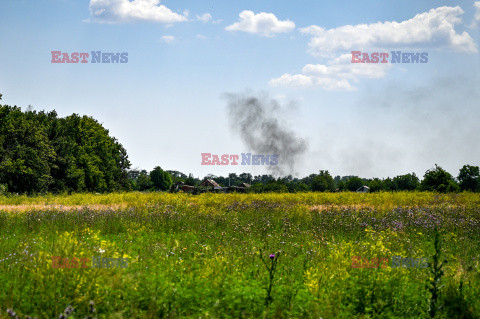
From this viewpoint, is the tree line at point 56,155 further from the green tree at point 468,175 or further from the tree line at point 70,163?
the green tree at point 468,175

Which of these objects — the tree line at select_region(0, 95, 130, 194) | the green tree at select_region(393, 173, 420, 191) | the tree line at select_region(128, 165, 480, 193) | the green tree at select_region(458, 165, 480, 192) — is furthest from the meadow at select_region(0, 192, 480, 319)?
the green tree at select_region(393, 173, 420, 191)

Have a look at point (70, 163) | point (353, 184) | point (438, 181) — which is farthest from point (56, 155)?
point (353, 184)

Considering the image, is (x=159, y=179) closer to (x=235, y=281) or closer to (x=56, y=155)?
(x=56, y=155)

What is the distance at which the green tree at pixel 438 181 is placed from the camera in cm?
2897

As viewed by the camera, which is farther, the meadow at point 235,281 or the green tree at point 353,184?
the green tree at point 353,184

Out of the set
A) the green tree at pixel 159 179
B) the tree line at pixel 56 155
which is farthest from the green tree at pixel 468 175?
the green tree at pixel 159 179

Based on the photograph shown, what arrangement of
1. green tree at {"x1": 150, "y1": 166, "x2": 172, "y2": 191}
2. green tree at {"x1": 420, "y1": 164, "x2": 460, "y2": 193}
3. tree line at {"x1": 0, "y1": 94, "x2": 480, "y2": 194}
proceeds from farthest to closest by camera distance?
green tree at {"x1": 150, "y1": 166, "x2": 172, "y2": 191}
tree line at {"x1": 0, "y1": 94, "x2": 480, "y2": 194}
green tree at {"x1": 420, "y1": 164, "x2": 460, "y2": 193}

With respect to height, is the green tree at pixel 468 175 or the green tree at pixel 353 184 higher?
the green tree at pixel 468 175

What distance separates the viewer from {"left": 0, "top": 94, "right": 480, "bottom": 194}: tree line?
31.5 metres

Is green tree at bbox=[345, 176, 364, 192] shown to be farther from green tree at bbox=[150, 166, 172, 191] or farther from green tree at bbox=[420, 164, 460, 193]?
green tree at bbox=[420, 164, 460, 193]

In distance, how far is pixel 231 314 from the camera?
5.11m

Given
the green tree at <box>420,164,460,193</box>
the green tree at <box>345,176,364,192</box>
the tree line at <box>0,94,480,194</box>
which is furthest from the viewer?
the green tree at <box>345,176,364,192</box>

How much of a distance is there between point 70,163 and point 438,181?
1298 inches

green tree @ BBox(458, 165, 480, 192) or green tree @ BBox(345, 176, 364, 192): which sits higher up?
green tree @ BBox(458, 165, 480, 192)
